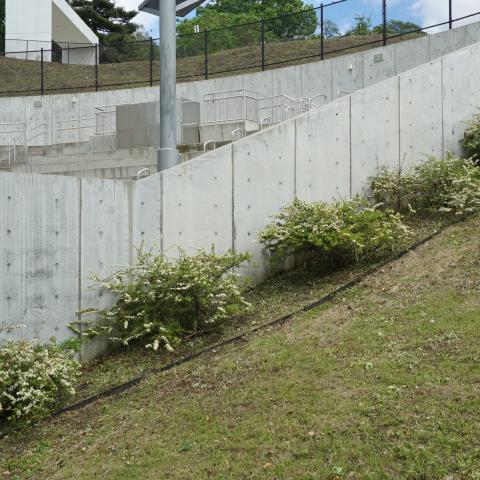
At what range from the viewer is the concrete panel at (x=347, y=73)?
19.6m

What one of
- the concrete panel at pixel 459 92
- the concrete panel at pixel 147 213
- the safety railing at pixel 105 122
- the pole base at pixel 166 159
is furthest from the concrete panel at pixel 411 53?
the concrete panel at pixel 147 213

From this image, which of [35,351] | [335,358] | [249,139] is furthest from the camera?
[249,139]

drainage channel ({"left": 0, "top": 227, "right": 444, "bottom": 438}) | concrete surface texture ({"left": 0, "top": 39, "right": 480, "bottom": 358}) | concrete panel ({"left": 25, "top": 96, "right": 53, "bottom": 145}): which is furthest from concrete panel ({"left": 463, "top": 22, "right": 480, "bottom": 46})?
concrete panel ({"left": 25, "top": 96, "right": 53, "bottom": 145})

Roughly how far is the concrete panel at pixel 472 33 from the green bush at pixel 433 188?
7.99 meters

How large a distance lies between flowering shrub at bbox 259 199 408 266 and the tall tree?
130 feet

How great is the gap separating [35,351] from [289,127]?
200 inches

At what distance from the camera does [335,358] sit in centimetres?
622

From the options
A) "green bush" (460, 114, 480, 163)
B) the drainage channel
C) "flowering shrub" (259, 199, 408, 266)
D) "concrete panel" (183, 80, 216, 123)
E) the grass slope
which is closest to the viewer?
the drainage channel

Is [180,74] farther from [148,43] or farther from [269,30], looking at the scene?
[269,30]

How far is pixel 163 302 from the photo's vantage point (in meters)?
7.90

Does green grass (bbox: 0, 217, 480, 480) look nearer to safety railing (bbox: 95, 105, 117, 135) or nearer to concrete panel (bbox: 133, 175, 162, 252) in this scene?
concrete panel (bbox: 133, 175, 162, 252)

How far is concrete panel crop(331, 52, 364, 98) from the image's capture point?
19625 mm

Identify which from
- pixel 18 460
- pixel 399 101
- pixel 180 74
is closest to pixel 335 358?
pixel 18 460

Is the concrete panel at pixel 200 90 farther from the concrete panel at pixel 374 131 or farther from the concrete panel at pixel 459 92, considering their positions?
the concrete panel at pixel 374 131
